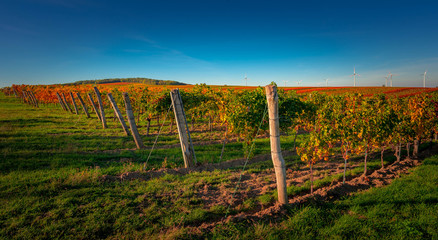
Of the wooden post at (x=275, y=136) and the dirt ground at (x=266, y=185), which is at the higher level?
the wooden post at (x=275, y=136)

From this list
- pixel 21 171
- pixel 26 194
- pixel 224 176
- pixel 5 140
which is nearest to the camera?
pixel 26 194

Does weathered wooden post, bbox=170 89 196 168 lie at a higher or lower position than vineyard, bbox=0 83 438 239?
higher

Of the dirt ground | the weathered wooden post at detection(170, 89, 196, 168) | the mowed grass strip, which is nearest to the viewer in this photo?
the mowed grass strip

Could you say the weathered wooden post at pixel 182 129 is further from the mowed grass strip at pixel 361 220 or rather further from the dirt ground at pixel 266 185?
the mowed grass strip at pixel 361 220

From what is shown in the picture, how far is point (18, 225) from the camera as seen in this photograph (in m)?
4.18

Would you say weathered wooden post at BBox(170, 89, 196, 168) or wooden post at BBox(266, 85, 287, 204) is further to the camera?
weathered wooden post at BBox(170, 89, 196, 168)

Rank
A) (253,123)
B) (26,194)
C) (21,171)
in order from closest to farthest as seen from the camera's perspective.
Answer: (26,194) → (21,171) → (253,123)

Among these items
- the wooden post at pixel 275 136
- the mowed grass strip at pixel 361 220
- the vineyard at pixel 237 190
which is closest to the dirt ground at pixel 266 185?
the vineyard at pixel 237 190

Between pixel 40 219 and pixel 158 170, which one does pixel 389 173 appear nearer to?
pixel 158 170

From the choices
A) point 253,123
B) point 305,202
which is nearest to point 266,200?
point 305,202

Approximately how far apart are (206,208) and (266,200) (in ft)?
6.08

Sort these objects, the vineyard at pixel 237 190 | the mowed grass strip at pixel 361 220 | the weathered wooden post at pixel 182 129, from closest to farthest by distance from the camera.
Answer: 1. the mowed grass strip at pixel 361 220
2. the vineyard at pixel 237 190
3. the weathered wooden post at pixel 182 129

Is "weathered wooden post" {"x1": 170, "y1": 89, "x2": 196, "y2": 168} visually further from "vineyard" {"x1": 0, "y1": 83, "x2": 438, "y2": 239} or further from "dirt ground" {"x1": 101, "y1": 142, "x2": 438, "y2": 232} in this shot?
"dirt ground" {"x1": 101, "y1": 142, "x2": 438, "y2": 232}

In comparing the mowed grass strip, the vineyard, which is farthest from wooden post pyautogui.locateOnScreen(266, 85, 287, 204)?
the mowed grass strip
